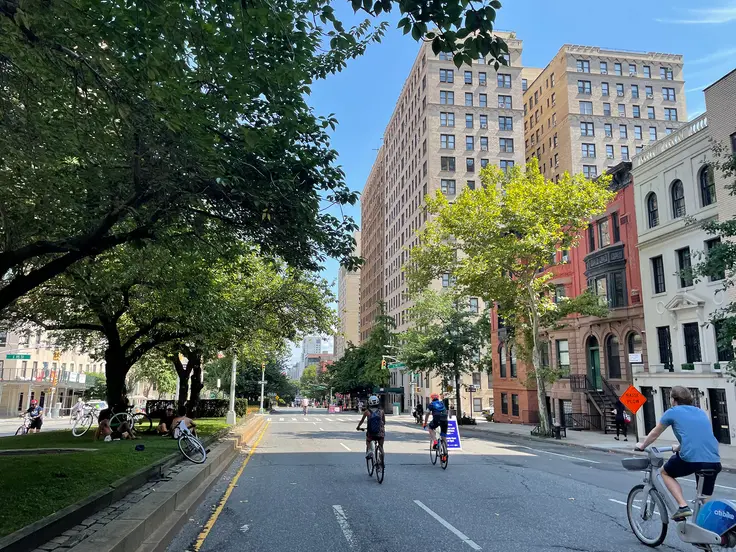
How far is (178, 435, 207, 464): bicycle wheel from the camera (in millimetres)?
13367

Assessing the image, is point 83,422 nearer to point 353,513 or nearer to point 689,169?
point 353,513

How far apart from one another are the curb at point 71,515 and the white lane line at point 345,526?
3.41 m

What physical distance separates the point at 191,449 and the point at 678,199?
25118 millimetres

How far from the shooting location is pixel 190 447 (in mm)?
13672

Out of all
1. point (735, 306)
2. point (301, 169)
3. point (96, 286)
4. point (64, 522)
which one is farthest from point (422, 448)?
point (64, 522)

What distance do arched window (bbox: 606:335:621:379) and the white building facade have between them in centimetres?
254

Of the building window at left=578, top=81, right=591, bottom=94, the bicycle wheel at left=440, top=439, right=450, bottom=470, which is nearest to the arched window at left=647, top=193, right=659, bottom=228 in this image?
the bicycle wheel at left=440, top=439, right=450, bottom=470

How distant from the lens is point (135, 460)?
1224cm

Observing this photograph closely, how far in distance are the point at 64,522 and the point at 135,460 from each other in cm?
590

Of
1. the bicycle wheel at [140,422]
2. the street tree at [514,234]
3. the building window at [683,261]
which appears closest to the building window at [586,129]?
the street tree at [514,234]

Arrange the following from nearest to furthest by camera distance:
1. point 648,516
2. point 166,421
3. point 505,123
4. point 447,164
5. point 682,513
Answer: point 682,513
point 648,516
point 166,421
point 447,164
point 505,123

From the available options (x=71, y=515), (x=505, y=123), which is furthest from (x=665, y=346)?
(x=505, y=123)

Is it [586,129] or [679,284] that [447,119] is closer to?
[586,129]

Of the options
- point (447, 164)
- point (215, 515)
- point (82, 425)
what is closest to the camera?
point (215, 515)
